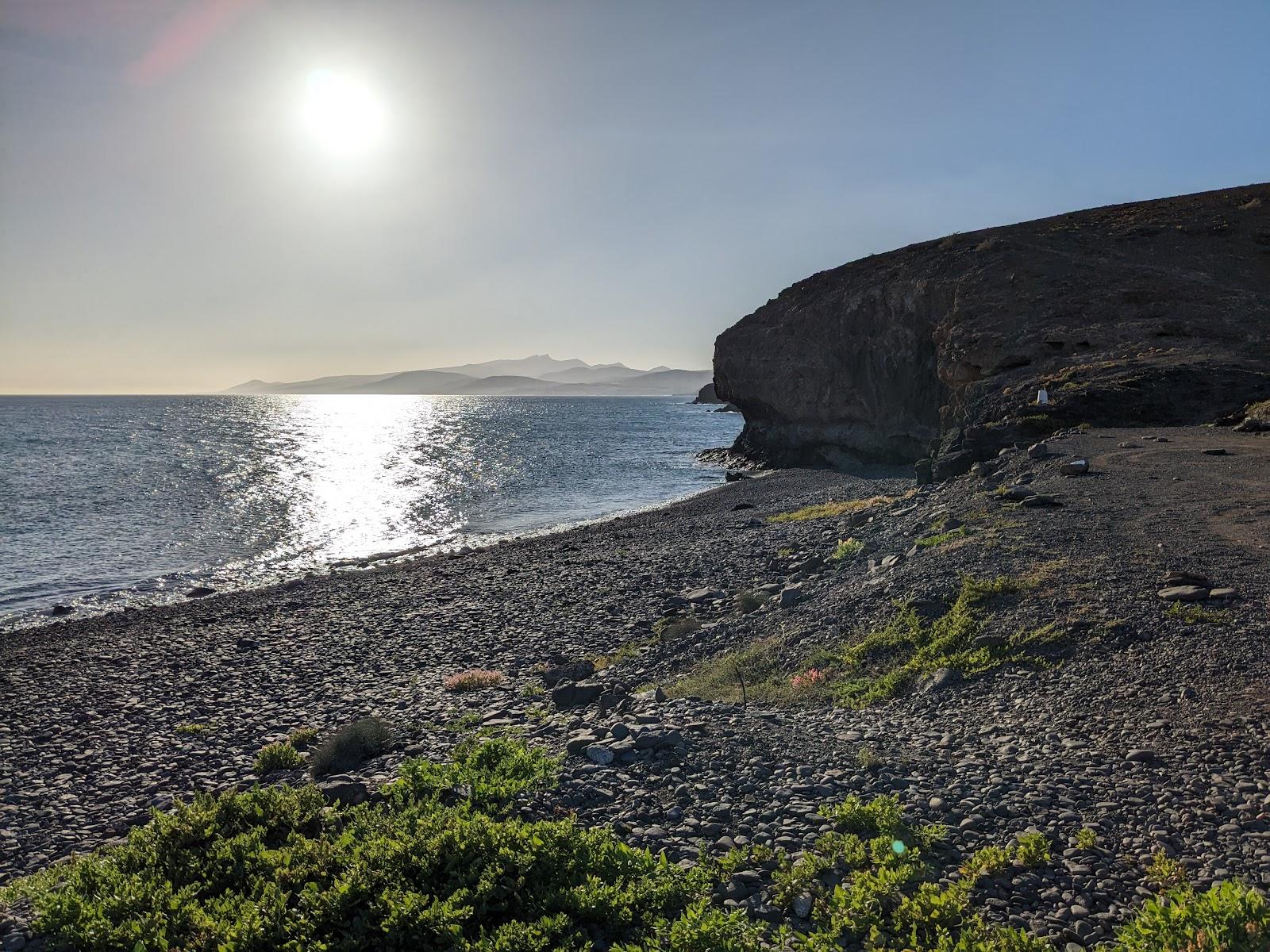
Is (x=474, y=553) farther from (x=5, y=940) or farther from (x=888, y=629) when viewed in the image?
(x=5, y=940)

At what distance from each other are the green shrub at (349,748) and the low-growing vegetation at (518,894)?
3086 mm

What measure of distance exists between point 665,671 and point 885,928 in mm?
8071

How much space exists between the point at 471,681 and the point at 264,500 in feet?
137

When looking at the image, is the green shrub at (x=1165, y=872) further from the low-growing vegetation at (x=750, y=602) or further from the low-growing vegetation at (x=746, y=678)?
the low-growing vegetation at (x=750, y=602)

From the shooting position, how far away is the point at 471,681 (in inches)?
569

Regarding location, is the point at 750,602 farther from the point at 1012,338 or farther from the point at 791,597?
the point at 1012,338

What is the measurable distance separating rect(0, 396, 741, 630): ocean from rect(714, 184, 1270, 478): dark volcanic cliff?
10.9 m

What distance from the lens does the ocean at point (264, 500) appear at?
30.2 m

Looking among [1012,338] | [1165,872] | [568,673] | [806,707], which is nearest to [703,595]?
[568,673]

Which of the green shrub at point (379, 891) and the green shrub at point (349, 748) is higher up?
the green shrub at point (379, 891)

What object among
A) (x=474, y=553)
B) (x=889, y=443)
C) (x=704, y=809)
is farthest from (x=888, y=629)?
(x=889, y=443)

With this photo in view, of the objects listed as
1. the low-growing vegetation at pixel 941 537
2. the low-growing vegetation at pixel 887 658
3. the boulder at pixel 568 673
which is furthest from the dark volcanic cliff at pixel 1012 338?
the boulder at pixel 568 673

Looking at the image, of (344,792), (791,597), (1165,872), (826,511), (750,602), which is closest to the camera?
(1165,872)

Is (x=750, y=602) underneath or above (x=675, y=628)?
above
